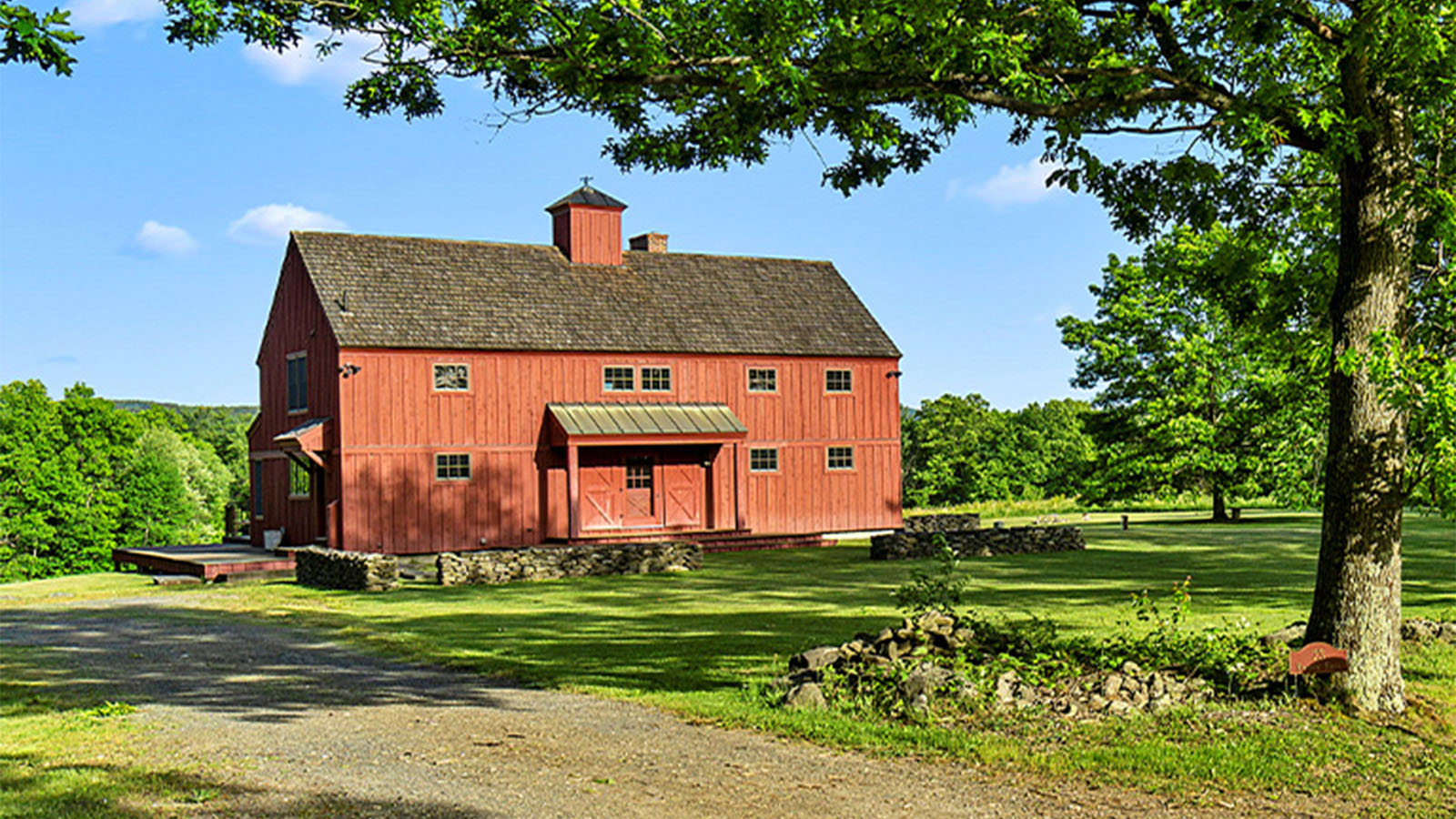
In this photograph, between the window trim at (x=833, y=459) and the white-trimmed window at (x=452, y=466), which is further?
the window trim at (x=833, y=459)

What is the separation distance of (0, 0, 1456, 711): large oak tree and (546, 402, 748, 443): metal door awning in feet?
64.3

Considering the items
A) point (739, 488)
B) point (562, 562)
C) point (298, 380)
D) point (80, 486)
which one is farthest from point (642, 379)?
point (80, 486)

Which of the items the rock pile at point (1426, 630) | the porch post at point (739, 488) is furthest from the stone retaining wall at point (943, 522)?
the rock pile at point (1426, 630)

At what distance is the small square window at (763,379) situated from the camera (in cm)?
3306

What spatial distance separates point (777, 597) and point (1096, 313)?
2135 cm

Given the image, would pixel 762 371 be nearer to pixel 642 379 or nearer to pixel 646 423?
pixel 642 379

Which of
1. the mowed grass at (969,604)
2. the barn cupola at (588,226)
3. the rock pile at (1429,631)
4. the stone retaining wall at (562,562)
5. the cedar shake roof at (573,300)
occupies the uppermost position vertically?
the barn cupola at (588,226)

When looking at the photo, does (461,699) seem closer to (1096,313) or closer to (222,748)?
(222,748)

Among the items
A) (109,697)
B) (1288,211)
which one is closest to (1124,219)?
(1288,211)

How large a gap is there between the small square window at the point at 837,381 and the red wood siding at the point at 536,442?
177mm

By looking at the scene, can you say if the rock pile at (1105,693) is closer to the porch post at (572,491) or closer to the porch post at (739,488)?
the porch post at (572,491)

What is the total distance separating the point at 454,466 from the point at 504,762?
70.3ft

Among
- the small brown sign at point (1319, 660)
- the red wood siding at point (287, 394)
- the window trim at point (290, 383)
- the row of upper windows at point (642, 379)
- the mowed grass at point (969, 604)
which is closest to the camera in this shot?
the mowed grass at point (969, 604)

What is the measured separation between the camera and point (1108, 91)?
995cm
